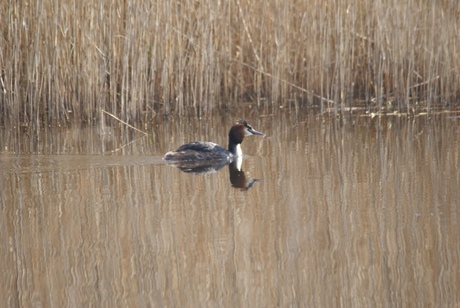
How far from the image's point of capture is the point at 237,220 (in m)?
5.75

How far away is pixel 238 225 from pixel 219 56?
571 centimetres

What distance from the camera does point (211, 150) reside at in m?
8.25

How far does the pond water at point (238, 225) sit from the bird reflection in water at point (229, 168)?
36mm

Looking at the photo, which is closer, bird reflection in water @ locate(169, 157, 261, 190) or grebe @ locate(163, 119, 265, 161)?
bird reflection in water @ locate(169, 157, 261, 190)

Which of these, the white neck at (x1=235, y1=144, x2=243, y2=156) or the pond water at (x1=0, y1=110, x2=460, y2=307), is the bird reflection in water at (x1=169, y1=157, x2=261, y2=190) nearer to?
the pond water at (x1=0, y1=110, x2=460, y2=307)

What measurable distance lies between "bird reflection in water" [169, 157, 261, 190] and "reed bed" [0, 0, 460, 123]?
2.36 m

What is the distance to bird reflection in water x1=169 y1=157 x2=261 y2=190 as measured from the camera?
7070 millimetres

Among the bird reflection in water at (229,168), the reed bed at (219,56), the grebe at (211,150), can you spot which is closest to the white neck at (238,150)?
the grebe at (211,150)

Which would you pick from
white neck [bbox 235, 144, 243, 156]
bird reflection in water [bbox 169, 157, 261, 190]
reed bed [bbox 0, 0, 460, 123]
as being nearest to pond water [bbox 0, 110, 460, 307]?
bird reflection in water [bbox 169, 157, 261, 190]

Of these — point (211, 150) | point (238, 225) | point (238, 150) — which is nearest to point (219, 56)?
point (238, 150)

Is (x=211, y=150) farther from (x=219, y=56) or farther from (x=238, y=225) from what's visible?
(x=219, y=56)

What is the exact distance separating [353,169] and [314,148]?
1169 millimetres

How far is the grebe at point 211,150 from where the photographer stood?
8.05 metres

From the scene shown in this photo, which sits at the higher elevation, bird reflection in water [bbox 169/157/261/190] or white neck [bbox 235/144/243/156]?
white neck [bbox 235/144/243/156]
